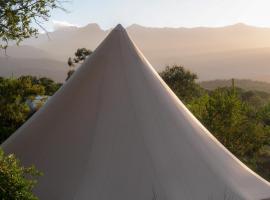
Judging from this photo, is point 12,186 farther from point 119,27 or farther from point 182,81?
point 182,81

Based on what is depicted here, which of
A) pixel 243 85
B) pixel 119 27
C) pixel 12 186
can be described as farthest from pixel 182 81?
pixel 243 85

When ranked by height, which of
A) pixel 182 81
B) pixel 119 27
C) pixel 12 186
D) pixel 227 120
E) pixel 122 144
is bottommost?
pixel 182 81

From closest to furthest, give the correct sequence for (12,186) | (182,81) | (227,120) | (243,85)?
(12,186) < (227,120) < (182,81) < (243,85)

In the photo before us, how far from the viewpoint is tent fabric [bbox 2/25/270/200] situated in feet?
23.1

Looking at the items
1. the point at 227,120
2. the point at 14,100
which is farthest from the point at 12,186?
the point at 14,100

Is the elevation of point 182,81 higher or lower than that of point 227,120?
lower

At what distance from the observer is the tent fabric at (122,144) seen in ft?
23.1

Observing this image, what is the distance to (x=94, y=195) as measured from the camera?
6.84 metres

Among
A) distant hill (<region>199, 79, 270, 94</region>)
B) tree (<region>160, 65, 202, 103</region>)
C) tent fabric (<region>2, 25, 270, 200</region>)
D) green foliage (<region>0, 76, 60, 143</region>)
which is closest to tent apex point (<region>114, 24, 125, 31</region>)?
tent fabric (<region>2, 25, 270, 200</region>)

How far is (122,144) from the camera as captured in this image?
7441 mm

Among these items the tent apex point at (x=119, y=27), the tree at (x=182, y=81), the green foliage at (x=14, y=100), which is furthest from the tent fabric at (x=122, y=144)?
the tree at (x=182, y=81)

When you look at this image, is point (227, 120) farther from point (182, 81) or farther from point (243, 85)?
point (243, 85)

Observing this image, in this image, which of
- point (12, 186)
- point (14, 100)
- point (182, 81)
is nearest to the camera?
point (12, 186)

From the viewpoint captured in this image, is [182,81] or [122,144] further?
[182,81]
